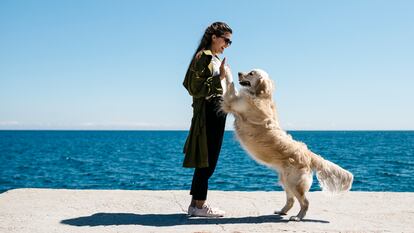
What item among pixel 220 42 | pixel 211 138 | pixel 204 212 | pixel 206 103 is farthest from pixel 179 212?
pixel 220 42

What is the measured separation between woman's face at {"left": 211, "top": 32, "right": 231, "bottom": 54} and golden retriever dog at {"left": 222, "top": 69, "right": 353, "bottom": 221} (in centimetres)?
42

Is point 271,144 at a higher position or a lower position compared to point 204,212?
higher

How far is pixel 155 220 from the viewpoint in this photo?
4.97m

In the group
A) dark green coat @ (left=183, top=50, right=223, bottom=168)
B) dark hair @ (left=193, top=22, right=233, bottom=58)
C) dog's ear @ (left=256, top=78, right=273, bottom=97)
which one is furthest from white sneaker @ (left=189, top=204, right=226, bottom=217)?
dark hair @ (left=193, top=22, right=233, bottom=58)

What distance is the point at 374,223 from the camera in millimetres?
4941

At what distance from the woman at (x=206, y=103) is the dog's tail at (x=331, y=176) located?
1134 millimetres

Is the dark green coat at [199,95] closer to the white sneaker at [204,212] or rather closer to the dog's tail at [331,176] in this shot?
the white sneaker at [204,212]

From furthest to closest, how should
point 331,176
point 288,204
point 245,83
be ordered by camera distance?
1. point 288,204
2. point 245,83
3. point 331,176

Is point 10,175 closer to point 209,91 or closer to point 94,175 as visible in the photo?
point 94,175

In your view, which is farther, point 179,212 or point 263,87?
point 179,212

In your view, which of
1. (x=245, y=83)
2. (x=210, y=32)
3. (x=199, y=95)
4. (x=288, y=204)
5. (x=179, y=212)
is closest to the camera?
(x=199, y=95)

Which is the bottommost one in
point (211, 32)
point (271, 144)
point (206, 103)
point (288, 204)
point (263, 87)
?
point (288, 204)

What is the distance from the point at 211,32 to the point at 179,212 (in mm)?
2211

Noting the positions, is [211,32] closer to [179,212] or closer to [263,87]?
[263,87]
